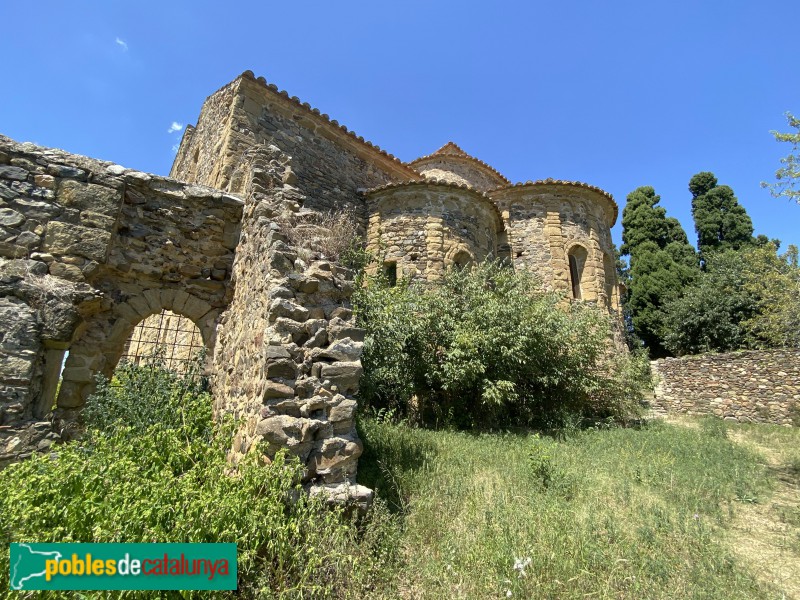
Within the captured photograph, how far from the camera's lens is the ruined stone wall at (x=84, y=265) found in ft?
14.3

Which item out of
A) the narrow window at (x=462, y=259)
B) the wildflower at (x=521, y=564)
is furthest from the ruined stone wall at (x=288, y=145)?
the wildflower at (x=521, y=564)

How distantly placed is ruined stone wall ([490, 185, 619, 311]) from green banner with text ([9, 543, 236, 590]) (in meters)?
12.2

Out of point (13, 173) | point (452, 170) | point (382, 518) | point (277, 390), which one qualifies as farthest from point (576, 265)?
point (13, 173)

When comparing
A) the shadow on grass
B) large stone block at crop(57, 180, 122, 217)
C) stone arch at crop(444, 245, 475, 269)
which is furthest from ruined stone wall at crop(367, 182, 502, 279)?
large stone block at crop(57, 180, 122, 217)

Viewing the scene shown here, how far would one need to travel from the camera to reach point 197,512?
2.35 m

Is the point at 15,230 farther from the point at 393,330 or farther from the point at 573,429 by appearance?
the point at 573,429

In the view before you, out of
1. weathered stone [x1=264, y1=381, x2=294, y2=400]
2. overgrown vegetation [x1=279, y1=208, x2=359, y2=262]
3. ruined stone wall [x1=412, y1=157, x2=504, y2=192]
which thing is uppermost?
ruined stone wall [x1=412, y1=157, x2=504, y2=192]

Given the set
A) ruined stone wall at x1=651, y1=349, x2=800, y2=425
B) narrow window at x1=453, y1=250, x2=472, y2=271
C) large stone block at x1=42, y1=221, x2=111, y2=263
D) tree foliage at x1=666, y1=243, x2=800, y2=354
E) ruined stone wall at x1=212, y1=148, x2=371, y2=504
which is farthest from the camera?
tree foliage at x1=666, y1=243, x2=800, y2=354

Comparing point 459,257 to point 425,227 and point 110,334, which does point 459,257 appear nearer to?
point 425,227

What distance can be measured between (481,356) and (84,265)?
6253 millimetres

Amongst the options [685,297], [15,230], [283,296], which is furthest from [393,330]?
[685,297]

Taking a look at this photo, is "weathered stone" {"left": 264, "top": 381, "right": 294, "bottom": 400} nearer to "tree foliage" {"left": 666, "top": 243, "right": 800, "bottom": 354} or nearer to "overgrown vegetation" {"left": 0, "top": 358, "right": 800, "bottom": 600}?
"overgrown vegetation" {"left": 0, "top": 358, "right": 800, "bottom": 600}

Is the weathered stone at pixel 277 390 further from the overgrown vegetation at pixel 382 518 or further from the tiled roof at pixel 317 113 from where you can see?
the tiled roof at pixel 317 113

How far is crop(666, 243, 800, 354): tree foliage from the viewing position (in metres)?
14.0
